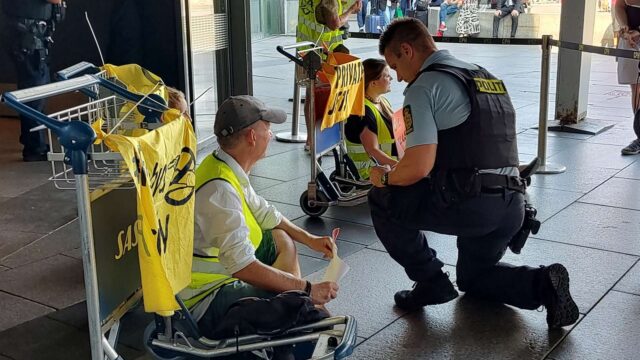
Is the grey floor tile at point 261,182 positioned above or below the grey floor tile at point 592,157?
below

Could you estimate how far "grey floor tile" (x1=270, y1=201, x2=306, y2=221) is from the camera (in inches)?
225

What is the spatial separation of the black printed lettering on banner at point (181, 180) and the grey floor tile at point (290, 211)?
118 inches

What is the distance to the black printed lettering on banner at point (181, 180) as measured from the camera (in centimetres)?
250

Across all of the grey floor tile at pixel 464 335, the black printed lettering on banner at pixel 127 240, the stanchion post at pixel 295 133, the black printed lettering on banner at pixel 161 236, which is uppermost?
the black printed lettering on banner at pixel 161 236

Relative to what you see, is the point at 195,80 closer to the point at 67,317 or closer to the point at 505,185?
the point at 67,317

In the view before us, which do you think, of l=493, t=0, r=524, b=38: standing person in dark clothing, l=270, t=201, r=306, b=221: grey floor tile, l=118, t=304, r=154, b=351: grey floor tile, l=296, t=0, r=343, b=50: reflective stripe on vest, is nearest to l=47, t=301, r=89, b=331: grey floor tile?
l=118, t=304, r=154, b=351: grey floor tile

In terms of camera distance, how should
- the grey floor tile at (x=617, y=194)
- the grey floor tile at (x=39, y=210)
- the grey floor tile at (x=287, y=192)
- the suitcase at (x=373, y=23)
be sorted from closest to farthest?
the grey floor tile at (x=39, y=210) → the grey floor tile at (x=617, y=194) → the grey floor tile at (x=287, y=192) → the suitcase at (x=373, y=23)

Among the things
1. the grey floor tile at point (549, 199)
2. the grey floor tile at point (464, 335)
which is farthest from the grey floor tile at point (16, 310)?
the grey floor tile at point (549, 199)

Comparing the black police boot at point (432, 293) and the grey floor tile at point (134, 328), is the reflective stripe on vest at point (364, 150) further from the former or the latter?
the grey floor tile at point (134, 328)

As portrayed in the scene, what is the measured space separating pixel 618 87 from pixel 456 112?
9.49 metres

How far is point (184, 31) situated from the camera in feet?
24.2

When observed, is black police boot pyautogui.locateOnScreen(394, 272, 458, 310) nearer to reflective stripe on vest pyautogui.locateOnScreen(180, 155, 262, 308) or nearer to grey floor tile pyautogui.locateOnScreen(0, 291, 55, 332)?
reflective stripe on vest pyautogui.locateOnScreen(180, 155, 262, 308)

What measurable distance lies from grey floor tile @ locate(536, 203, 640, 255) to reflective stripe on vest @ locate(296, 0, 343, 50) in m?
3.01

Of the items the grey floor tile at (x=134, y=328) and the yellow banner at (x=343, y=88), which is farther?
the yellow banner at (x=343, y=88)
